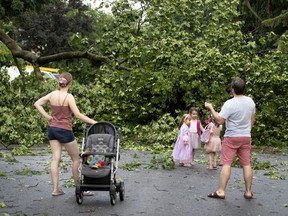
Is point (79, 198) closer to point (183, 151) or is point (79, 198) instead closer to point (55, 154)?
point (55, 154)

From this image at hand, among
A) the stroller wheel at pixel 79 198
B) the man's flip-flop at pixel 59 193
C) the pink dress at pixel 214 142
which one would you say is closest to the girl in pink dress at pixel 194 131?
the pink dress at pixel 214 142

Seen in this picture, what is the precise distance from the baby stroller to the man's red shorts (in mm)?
1520

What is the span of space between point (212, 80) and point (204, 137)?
5.54 meters

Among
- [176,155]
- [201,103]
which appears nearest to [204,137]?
[176,155]

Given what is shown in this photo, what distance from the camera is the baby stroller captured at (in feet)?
21.4

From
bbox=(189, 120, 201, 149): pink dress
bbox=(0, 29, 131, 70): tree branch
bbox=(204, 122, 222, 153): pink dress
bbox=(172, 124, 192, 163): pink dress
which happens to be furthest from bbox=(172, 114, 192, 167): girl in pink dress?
bbox=(0, 29, 131, 70): tree branch

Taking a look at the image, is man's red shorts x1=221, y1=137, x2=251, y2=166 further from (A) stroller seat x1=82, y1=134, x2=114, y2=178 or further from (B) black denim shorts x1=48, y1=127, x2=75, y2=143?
(B) black denim shorts x1=48, y1=127, x2=75, y2=143

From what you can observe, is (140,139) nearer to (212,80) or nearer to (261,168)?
(212,80)

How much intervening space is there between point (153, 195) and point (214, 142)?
327 cm

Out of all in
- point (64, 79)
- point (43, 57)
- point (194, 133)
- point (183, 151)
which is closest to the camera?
point (64, 79)

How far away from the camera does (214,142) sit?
1034 cm

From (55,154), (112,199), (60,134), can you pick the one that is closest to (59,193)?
(55,154)

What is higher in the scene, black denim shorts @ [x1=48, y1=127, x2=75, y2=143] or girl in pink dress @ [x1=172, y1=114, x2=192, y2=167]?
black denim shorts @ [x1=48, y1=127, x2=75, y2=143]

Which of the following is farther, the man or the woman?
the man
